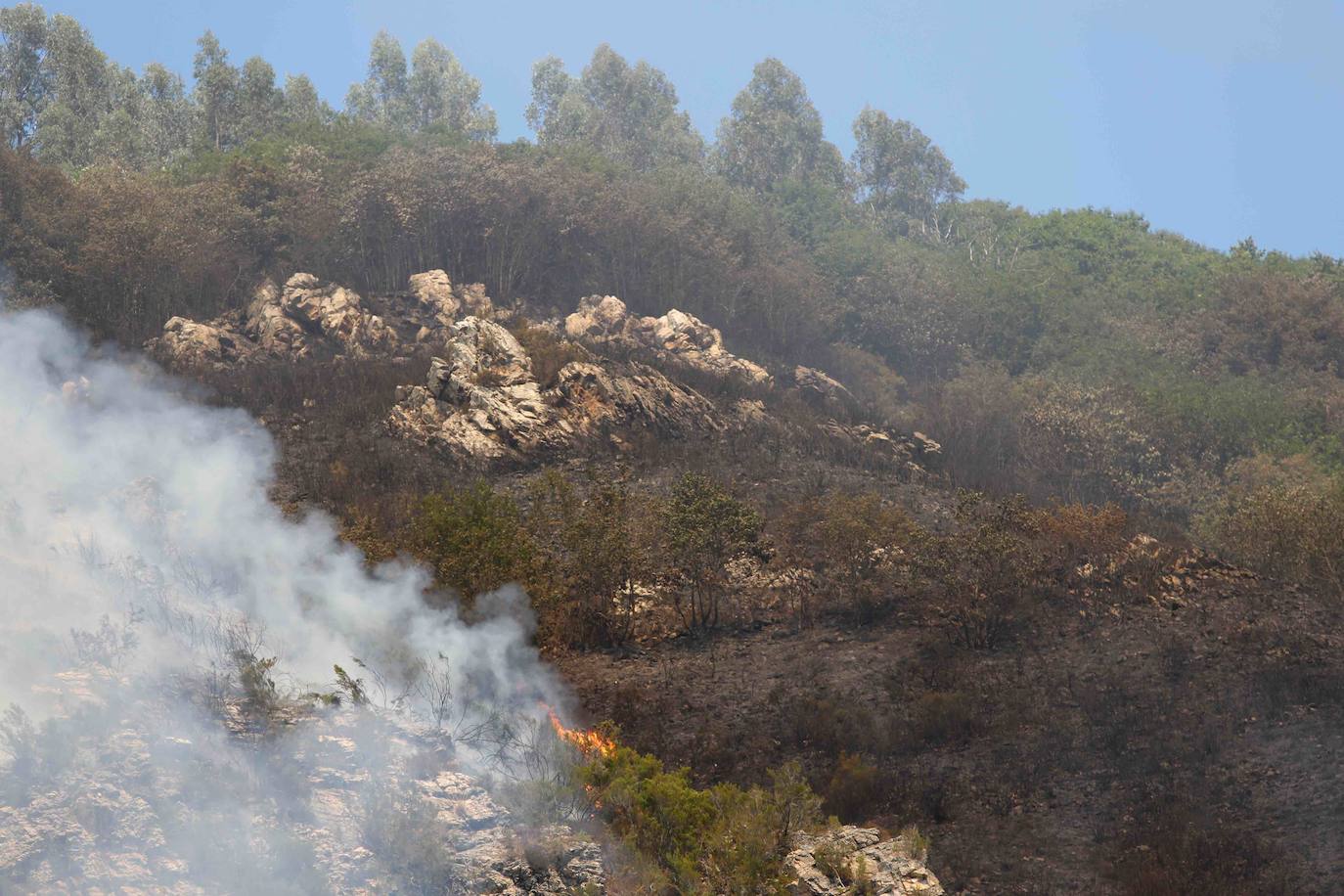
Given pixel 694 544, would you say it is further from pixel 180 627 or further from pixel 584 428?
pixel 180 627

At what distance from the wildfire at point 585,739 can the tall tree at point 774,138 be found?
287 ft

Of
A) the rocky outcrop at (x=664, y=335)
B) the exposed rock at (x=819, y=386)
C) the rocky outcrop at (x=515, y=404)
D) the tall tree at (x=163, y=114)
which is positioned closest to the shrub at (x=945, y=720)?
the rocky outcrop at (x=515, y=404)

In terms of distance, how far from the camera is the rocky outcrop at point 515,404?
4253 cm

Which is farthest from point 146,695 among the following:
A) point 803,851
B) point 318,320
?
point 318,320

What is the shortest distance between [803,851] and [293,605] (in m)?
9.13

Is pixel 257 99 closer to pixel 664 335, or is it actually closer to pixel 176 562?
pixel 664 335

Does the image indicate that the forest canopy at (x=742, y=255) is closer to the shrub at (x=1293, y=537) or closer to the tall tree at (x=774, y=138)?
the tall tree at (x=774, y=138)

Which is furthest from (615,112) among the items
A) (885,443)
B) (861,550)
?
(861,550)

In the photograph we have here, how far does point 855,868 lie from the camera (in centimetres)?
1950

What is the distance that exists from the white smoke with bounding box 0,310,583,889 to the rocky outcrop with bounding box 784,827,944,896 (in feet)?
15.7

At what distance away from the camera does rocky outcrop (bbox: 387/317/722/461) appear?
140ft

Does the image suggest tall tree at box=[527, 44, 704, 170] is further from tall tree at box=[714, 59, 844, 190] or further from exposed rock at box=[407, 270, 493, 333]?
exposed rock at box=[407, 270, 493, 333]

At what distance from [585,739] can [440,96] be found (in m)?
99.7

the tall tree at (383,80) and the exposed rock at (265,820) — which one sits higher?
the tall tree at (383,80)
